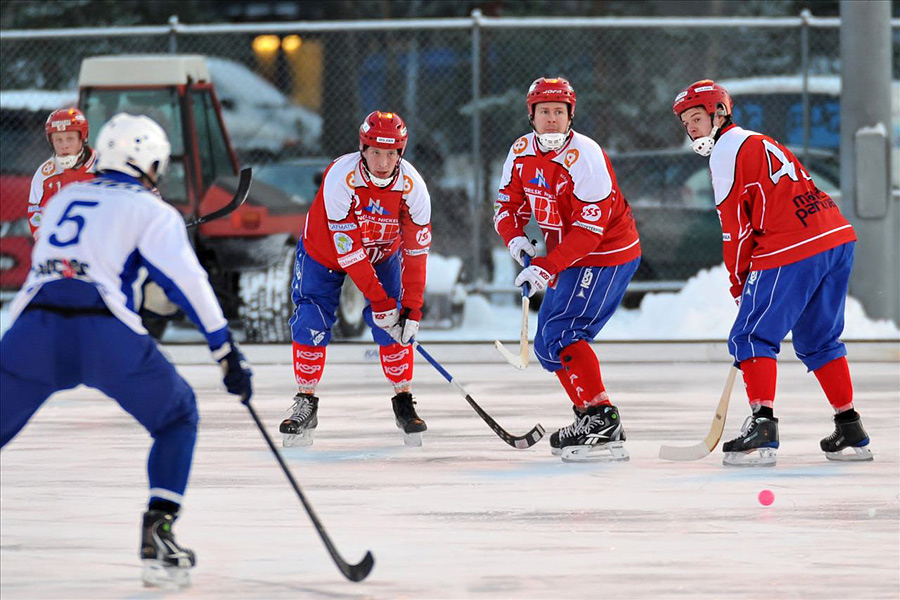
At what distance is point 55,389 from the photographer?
482cm

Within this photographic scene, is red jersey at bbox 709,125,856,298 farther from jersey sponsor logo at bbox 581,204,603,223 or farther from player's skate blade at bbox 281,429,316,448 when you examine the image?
player's skate blade at bbox 281,429,316,448

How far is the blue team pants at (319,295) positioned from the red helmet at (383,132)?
0.69 meters

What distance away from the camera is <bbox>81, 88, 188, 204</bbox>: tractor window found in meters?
12.4

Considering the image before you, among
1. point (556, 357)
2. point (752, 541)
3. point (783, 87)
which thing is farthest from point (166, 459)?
point (783, 87)

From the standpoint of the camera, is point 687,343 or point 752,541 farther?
point 687,343

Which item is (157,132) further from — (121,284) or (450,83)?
(450,83)

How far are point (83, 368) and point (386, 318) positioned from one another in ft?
9.77

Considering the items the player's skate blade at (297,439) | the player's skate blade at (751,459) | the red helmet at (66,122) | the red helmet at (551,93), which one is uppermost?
the red helmet at (551,93)

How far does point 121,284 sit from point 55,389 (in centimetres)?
36

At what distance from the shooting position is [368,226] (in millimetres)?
7672

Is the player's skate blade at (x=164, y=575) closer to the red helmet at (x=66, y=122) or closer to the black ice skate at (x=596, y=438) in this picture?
the black ice skate at (x=596, y=438)

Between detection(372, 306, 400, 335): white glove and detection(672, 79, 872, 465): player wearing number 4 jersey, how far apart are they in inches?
62.4

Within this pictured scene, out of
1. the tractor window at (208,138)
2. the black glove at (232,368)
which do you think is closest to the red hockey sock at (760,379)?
the black glove at (232,368)

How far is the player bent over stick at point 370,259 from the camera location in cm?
756
